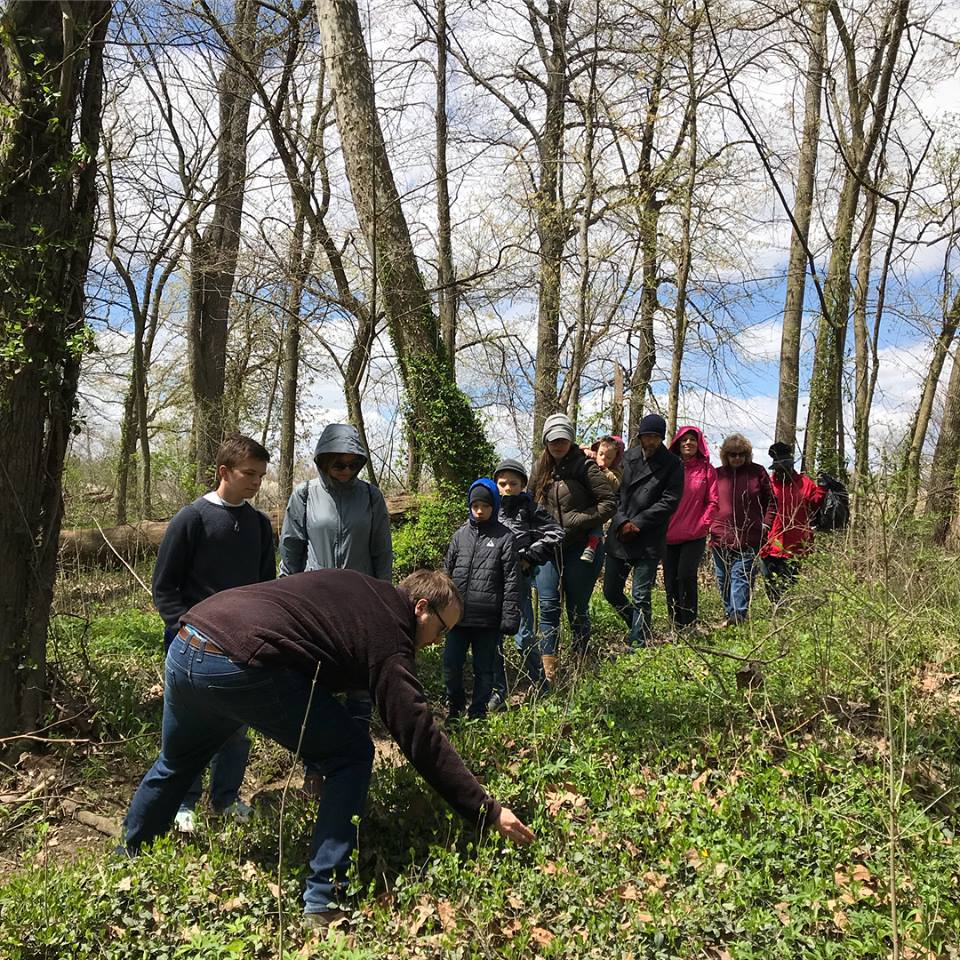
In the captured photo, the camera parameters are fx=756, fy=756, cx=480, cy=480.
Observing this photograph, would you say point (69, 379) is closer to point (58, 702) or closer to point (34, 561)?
point (34, 561)

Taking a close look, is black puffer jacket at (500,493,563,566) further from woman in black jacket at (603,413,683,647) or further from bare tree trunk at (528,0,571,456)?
bare tree trunk at (528,0,571,456)

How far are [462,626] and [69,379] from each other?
3.11 metres

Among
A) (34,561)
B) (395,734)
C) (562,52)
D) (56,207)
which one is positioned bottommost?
(395,734)

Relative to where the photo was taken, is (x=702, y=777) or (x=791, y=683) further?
(x=791, y=683)

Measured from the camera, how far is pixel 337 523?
15.8ft

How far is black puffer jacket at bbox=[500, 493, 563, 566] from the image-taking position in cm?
575

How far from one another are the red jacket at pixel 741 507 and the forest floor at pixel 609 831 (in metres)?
1.66

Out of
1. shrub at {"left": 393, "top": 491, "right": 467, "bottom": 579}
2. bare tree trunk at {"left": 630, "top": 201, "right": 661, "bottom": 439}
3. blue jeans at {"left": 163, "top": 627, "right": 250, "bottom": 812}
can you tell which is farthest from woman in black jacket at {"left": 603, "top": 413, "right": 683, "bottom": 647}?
bare tree trunk at {"left": 630, "top": 201, "right": 661, "bottom": 439}

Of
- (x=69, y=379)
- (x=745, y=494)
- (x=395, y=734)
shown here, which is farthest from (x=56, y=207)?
(x=745, y=494)

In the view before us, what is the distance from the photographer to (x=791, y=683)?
4.66 m

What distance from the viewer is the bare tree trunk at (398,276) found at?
796 centimetres

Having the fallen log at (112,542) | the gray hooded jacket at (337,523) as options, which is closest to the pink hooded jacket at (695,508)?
the gray hooded jacket at (337,523)

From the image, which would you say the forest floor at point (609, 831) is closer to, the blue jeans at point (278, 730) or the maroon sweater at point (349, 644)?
the blue jeans at point (278, 730)

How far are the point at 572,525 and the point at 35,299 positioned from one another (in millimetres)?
4102
